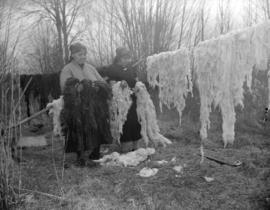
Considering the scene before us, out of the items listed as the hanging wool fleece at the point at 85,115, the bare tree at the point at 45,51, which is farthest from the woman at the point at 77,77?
the bare tree at the point at 45,51

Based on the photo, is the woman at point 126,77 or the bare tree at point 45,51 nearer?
the woman at point 126,77

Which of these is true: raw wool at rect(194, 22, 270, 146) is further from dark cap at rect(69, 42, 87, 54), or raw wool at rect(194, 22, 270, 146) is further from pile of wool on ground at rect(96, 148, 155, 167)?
dark cap at rect(69, 42, 87, 54)

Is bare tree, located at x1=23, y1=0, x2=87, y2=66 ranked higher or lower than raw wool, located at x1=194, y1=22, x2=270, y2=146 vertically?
higher

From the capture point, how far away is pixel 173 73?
11.7 feet

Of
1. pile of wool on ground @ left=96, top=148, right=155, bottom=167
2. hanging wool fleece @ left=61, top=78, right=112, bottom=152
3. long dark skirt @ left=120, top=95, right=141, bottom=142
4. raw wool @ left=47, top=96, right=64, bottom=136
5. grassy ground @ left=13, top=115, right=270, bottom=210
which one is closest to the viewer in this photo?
grassy ground @ left=13, top=115, right=270, bottom=210

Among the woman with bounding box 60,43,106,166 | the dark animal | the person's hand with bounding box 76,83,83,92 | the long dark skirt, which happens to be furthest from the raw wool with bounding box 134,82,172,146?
the dark animal

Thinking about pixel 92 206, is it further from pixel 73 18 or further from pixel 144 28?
pixel 73 18

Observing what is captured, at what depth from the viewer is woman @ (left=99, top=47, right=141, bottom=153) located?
4.27m

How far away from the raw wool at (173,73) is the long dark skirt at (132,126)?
0.67 meters

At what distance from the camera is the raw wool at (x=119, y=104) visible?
4.18m

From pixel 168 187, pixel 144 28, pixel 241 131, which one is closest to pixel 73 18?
pixel 144 28

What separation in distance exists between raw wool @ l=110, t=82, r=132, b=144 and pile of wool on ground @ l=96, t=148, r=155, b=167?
0.91 ft

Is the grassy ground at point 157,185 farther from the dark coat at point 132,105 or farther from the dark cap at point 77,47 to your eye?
the dark cap at point 77,47

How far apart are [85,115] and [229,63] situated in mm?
1914
